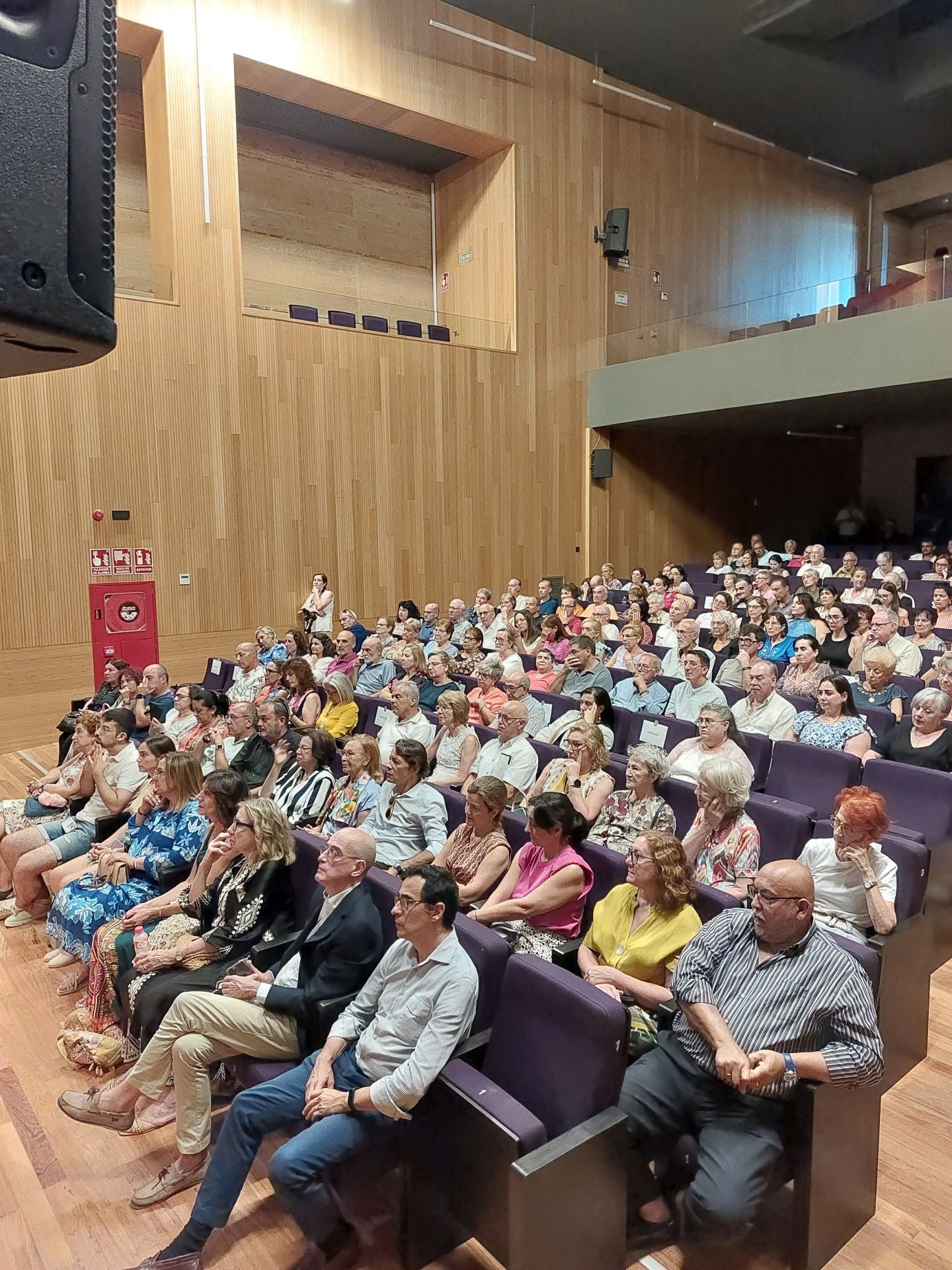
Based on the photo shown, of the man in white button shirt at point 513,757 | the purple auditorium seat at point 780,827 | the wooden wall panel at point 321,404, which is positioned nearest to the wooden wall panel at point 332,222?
the wooden wall panel at point 321,404

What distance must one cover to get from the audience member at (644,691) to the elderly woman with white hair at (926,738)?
48.4 inches

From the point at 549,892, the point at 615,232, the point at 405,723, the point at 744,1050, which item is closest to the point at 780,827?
the point at 549,892

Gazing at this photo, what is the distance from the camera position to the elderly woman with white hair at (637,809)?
296 cm

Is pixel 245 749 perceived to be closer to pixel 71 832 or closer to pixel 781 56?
pixel 71 832

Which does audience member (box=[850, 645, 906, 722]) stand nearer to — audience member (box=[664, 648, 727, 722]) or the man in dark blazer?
audience member (box=[664, 648, 727, 722])

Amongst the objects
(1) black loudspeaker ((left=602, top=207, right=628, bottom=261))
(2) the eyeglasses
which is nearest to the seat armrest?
(2) the eyeglasses

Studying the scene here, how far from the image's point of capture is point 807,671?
4.54 metres

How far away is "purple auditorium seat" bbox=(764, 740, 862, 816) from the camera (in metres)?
3.40

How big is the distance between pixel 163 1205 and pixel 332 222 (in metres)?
10.1

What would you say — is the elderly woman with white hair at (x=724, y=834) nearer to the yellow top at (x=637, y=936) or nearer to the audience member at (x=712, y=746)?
the yellow top at (x=637, y=936)

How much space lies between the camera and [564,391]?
10617 millimetres

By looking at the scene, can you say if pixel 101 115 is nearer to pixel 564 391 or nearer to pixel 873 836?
pixel 873 836

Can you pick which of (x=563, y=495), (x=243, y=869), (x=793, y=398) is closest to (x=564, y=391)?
(x=563, y=495)

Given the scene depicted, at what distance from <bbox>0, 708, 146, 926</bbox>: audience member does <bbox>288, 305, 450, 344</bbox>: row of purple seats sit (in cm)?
574
